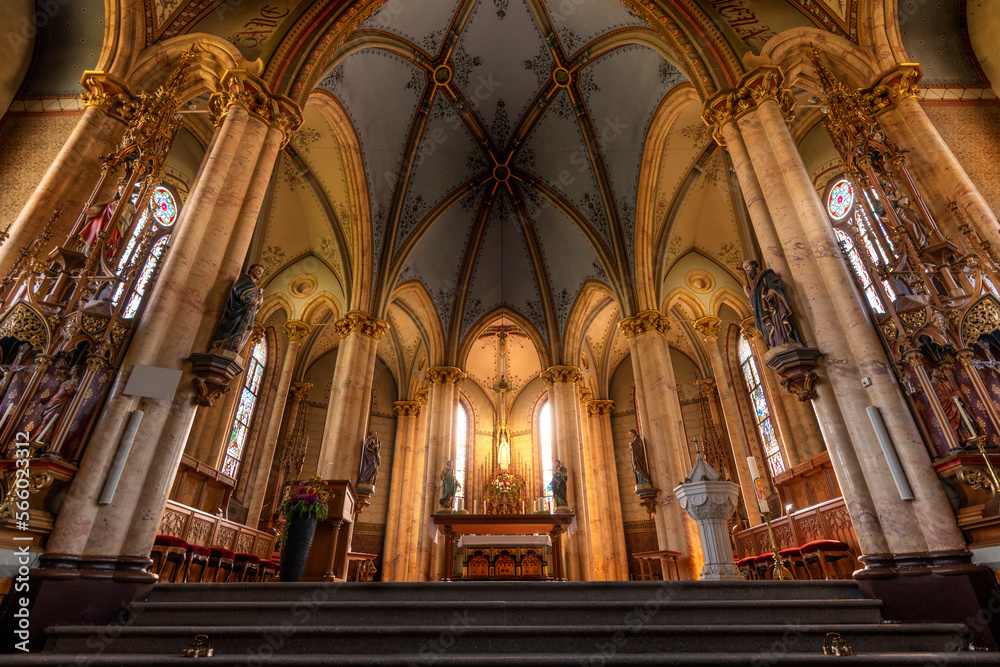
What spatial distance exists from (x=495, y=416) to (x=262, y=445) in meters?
9.92

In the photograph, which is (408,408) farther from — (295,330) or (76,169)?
(76,169)

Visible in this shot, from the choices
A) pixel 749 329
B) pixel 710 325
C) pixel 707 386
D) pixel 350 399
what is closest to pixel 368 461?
pixel 350 399

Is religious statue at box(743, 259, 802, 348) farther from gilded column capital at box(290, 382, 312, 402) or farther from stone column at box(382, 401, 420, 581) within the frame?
gilded column capital at box(290, 382, 312, 402)

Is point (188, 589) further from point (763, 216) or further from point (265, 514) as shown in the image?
point (265, 514)

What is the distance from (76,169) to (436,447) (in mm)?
10538

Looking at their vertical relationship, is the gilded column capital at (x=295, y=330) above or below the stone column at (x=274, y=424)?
above

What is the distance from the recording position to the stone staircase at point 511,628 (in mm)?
2943

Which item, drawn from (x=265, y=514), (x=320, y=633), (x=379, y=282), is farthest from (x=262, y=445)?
(x=320, y=633)

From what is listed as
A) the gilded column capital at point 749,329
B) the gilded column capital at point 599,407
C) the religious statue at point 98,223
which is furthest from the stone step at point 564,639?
the gilded column capital at point 599,407

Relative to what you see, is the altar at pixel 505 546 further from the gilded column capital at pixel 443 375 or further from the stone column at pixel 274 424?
the stone column at pixel 274 424

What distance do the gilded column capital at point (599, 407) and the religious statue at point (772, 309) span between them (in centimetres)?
1377

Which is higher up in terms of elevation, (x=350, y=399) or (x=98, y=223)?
(x=350, y=399)

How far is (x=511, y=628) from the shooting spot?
3412mm

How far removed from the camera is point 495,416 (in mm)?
22188
